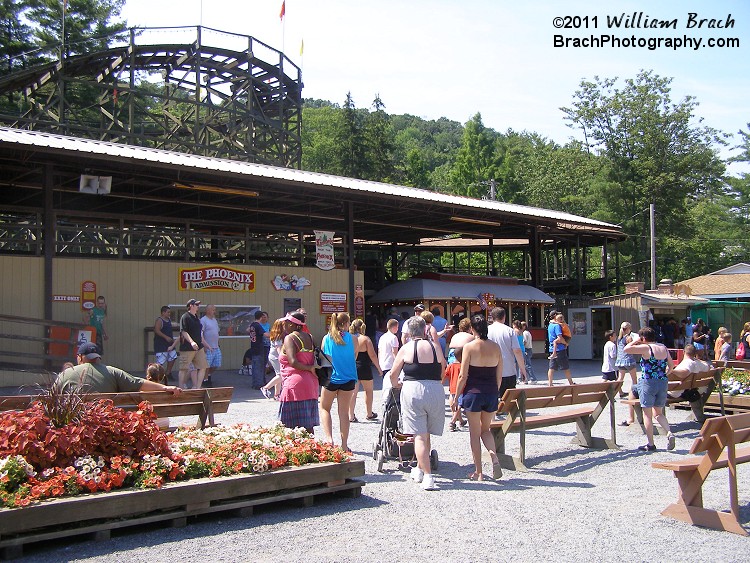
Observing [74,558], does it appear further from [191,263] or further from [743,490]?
[191,263]

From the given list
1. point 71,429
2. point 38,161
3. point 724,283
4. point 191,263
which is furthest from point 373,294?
point 71,429

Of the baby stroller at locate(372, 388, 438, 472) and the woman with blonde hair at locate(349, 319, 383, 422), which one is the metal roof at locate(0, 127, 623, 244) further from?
the baby stroller at locate(372, 388, 438, 472)

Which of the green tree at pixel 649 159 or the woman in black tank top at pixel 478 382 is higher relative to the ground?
the green tree at pixel 649 159

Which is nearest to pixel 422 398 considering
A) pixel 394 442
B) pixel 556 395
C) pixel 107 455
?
pixel 394 442

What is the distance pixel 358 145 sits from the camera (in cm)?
5381

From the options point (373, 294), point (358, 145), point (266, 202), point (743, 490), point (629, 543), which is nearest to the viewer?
point (629, 543)

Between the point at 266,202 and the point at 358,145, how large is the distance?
110 ft

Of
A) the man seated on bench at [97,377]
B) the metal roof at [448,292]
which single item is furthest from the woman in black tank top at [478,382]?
the metal roof at [448,292]

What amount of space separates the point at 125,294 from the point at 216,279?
2289mm

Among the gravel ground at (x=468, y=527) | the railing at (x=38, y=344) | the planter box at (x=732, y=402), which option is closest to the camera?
the gravel ground at (x=468, y=527)

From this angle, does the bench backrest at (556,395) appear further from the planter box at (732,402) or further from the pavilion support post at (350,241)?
the pavilion support post at (350,241)

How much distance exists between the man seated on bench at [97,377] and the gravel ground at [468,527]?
1.76 metres

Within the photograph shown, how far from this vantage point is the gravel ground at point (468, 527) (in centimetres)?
494

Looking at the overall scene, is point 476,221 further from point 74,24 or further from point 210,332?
point 74,24
